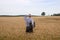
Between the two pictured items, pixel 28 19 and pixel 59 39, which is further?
pixel 28 19

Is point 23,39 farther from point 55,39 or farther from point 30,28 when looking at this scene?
point 30,28

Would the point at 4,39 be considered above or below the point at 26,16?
below

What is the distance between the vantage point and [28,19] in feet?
51.1

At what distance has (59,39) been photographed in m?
12.8

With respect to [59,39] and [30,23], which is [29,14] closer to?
[30,23]

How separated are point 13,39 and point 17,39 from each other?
0.23 m

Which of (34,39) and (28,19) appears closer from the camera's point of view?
(34,39)

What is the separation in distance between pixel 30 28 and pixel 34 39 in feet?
10.1

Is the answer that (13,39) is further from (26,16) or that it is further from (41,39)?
(26,16)

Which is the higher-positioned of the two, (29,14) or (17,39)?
(29,14)

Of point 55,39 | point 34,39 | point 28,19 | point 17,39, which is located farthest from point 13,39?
point 28,19

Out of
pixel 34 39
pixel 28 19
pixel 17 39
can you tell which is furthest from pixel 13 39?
pixel 28 19

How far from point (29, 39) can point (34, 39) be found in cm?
→ 29

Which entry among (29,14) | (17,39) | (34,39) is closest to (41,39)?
(34,39)
